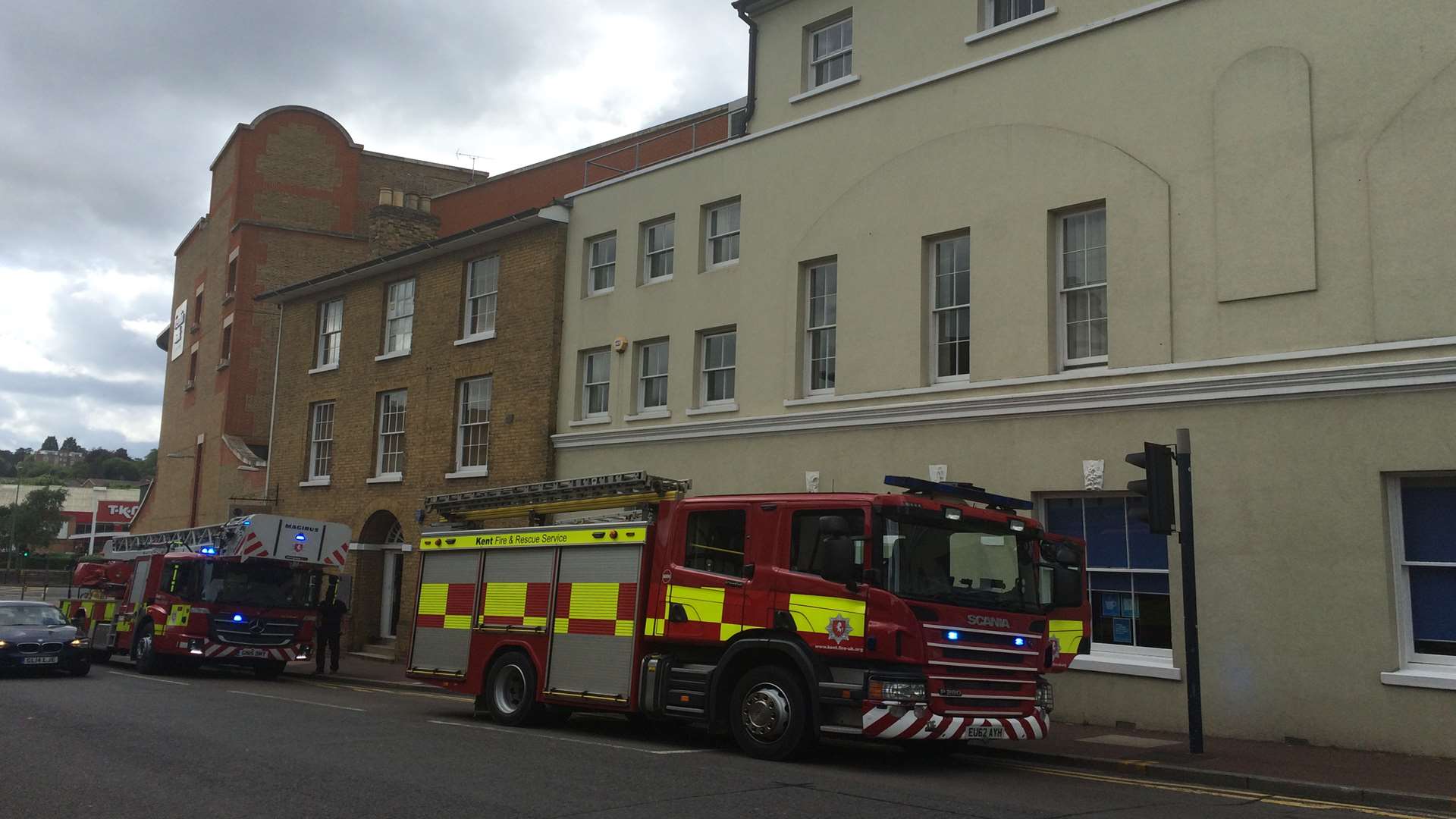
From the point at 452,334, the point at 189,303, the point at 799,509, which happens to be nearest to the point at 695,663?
the point at 799,509

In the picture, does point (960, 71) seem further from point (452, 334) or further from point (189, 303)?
point (189, 303)

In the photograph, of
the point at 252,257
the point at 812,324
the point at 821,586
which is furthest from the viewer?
the point at 252,257

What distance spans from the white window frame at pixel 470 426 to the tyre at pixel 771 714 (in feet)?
46.9

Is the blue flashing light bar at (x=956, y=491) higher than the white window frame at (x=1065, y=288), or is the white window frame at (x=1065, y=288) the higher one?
the white window frame at (x=1065, y=288)

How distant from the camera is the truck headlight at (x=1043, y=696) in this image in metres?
11.3

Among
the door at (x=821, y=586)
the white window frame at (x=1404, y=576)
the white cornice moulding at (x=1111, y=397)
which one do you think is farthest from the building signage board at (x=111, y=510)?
the white window frame at (x=1404, y=576)

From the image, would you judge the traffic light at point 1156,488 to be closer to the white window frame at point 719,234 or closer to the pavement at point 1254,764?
the pavement at point 1254,764

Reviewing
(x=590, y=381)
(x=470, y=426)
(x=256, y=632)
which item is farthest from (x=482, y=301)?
(x=256, y=632)

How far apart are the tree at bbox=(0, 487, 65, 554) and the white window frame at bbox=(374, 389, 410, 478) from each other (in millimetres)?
71880

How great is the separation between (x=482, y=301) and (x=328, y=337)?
6906 mm

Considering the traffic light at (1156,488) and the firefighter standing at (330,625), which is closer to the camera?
the traffic light at (1156,488)

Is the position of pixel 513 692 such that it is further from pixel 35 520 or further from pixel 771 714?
pixel 35 520

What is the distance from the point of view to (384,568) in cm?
2786

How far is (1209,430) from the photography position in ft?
45.4
